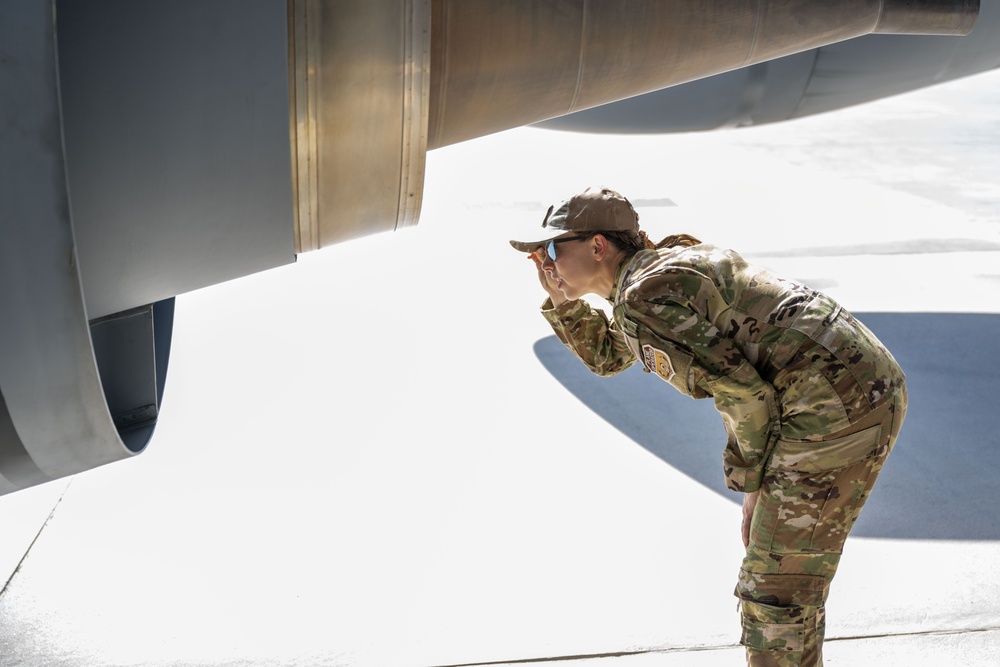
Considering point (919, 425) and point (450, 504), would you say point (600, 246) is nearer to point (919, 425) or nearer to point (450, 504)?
point (450, 504)

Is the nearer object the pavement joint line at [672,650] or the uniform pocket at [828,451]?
the uniform pocket at [828,451]

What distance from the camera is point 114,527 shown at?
10.7ft

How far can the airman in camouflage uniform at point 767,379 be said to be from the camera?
6.55 feet

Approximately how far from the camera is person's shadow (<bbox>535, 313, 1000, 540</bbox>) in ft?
11.1

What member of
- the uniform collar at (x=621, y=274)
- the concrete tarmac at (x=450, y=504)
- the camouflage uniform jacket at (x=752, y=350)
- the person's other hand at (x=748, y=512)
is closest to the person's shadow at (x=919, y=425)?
the concrete tarmac at (x=450, y=504)

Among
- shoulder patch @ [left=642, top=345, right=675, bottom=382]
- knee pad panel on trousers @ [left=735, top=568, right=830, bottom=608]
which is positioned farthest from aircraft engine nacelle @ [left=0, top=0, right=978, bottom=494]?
knee pad panel on trousers @ [left=735, top=568, right=830, bottom=608]

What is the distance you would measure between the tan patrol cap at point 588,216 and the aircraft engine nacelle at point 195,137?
1.04 ft

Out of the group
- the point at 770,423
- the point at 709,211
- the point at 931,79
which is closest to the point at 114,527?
the point at 770,423

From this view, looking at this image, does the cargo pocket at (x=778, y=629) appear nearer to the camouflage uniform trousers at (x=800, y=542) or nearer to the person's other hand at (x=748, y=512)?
the camouflage uniform trousers at (x=800, y=542)

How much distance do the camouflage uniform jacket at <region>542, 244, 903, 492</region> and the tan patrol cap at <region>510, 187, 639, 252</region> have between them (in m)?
0.10

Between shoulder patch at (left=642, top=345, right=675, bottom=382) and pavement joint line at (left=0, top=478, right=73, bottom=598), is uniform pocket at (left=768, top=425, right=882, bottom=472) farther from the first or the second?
pavement joint line at (left=0, top=478, right=73, bottom=598)

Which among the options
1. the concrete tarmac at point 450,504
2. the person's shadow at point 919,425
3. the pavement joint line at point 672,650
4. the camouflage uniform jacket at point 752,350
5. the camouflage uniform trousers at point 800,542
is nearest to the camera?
the camouflage uniform jacket at point 752,350

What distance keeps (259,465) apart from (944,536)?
8.12ft

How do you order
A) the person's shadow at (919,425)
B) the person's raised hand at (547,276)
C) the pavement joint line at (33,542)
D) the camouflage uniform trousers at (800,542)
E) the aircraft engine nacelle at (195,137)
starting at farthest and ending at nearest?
Result: the person's shadow at (919,425)
the pavement joint line at (33,542)
the person's raised hand at (547,276)
the camouflage uniform trousers at (800,542)
the aircraft engine nacelle at (195,137)
